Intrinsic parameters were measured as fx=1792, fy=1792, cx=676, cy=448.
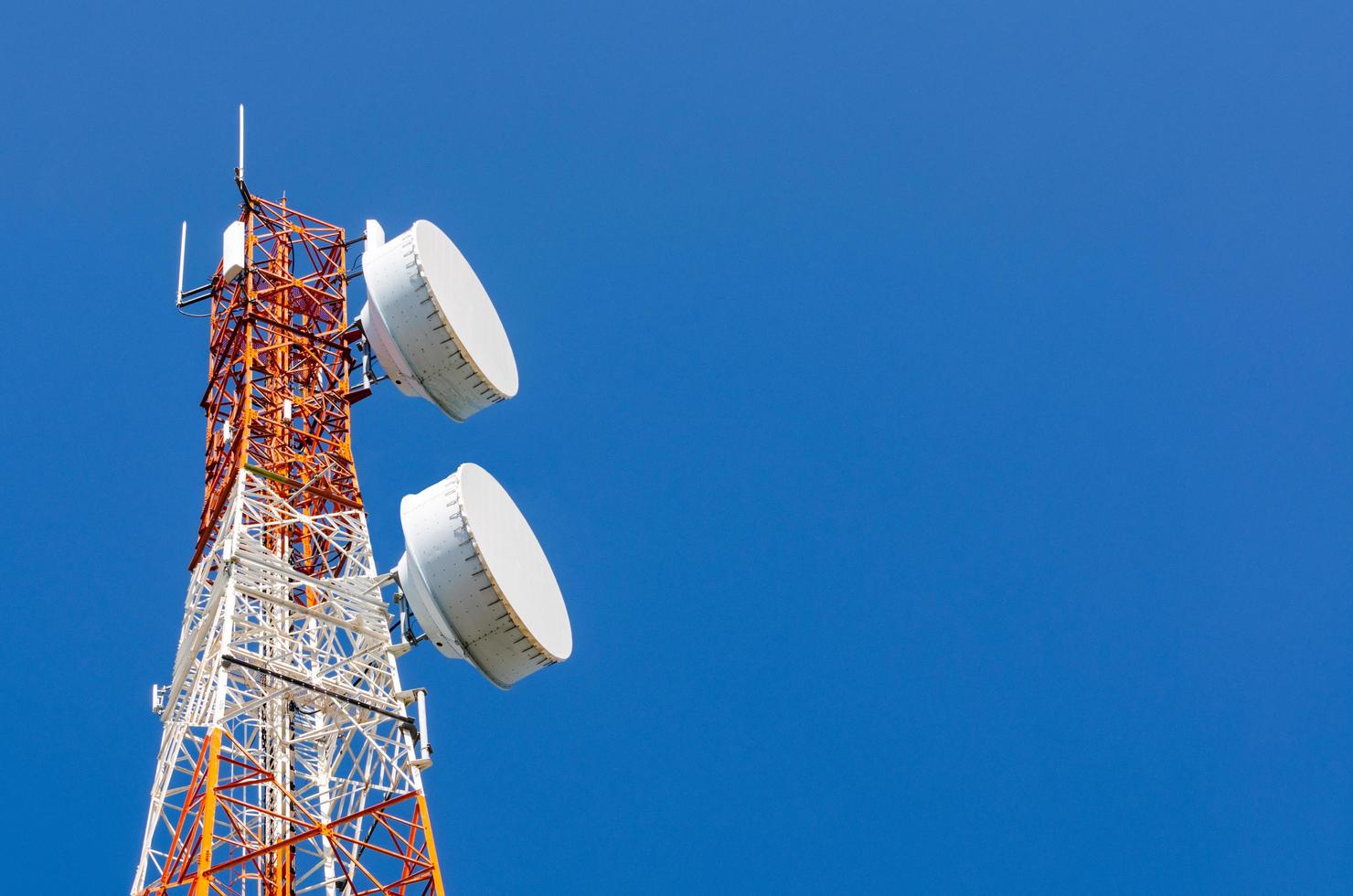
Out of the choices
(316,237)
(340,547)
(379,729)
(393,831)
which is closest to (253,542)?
(340,547)

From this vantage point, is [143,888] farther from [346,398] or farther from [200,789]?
[346,398]

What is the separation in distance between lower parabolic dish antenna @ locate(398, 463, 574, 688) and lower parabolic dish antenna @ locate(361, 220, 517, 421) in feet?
18.6

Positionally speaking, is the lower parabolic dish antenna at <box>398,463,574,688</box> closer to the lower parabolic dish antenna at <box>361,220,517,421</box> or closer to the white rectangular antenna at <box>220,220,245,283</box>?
the lower parabolic dish antenna at <box>361,220,517,421</box>

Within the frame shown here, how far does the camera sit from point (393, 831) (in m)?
36.5

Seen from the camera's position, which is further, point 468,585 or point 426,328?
point 426,328

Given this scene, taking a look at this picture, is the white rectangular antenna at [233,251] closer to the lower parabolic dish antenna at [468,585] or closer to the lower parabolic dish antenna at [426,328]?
the lower parabolic dish antenna at [426,328]

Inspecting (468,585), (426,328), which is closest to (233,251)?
(426,328)

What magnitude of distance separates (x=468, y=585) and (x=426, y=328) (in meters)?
8.86

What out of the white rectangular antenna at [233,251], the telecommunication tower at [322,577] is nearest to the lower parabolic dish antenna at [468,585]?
the telecommunication tower at [322,577]

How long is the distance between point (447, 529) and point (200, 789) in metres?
7.15

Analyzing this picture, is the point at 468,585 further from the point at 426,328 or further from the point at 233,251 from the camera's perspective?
the point at 233,251

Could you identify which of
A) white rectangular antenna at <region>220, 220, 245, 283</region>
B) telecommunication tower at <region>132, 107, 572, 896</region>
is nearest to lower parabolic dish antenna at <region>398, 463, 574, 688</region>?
telecommunication tower at <region>132, 107, 572, 896</region>

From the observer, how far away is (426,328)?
43.4m

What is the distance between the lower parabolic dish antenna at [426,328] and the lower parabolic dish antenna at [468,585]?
568 centimetres
